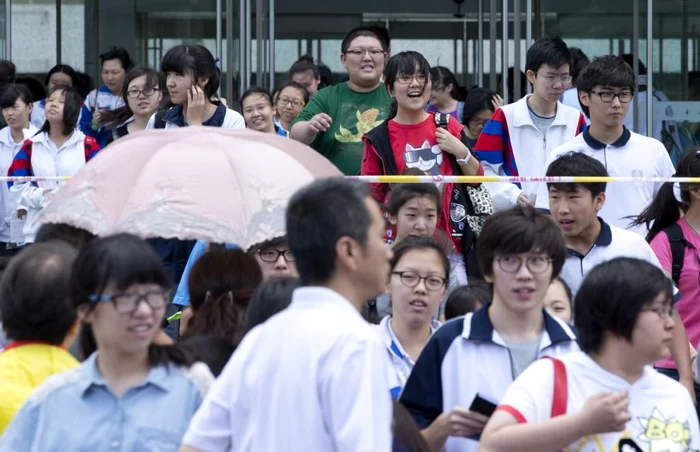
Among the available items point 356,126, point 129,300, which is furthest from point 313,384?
point 356,126

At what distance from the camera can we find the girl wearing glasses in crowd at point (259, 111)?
350 inches

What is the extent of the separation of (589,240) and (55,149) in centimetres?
467

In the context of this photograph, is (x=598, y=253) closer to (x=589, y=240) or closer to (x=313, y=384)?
(x=589, y=240)

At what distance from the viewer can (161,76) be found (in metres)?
9.77

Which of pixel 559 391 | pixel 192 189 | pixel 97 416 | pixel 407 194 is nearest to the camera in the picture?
pixel 97 416

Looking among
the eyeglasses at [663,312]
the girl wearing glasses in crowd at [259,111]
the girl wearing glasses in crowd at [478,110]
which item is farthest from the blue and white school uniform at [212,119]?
the eyeglasses at [663,312]

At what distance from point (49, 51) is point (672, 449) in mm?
10656

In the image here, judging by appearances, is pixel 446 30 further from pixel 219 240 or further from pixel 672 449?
pixel 672 449

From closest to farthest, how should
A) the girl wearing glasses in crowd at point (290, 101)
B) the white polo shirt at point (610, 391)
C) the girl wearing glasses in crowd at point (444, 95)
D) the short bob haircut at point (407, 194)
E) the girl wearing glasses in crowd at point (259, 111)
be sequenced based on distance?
the white polo shirt at point (610, 391) → the short bob haircut at point (407, 194) → the girl wearing glasses in crowd at point (259, 111) → the girl wearing glasses in crowd at point (290, 101) → the girl wearing glasses in crowd at point (444, 95)

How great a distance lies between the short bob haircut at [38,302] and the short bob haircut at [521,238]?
1.34 meters

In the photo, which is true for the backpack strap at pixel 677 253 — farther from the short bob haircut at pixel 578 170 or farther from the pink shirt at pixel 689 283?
the short bob haircut at pixel 578 170

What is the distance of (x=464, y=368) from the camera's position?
408cm

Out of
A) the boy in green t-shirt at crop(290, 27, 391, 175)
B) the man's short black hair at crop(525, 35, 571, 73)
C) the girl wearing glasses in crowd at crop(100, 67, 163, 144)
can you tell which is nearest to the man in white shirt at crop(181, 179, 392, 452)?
the boy in green t-shirt at crop(290, 27, 391, 175)

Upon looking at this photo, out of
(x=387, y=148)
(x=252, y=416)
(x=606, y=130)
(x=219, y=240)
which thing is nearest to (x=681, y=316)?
(x=606, y=130)
